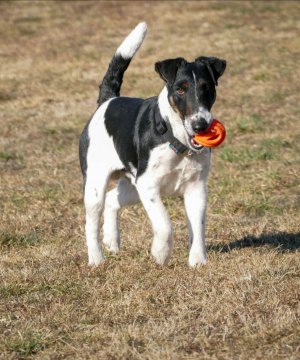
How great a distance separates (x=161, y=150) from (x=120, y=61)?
1520mm

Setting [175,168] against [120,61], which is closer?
[175,168]

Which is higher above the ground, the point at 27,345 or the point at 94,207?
the point at 27,345

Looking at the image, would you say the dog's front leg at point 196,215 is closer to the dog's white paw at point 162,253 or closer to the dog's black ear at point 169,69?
the dog's white paw at point 162,253

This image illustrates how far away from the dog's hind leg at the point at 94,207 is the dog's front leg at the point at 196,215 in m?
0.82

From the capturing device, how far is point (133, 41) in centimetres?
704

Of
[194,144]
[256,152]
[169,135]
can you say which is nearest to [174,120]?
[169,135]

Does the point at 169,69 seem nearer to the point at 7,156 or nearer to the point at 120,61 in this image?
the point at 120,61

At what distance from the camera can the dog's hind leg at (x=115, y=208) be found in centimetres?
704

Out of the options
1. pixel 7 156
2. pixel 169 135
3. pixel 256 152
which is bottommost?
pixel 7 156

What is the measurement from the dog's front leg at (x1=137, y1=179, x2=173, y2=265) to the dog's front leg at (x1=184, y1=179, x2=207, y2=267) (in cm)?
20

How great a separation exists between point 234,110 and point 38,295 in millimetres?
8674

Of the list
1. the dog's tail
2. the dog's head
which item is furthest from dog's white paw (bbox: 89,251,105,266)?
the dog's tail

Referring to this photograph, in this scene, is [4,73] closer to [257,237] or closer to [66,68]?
[66,68]

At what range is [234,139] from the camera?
11.7 m
